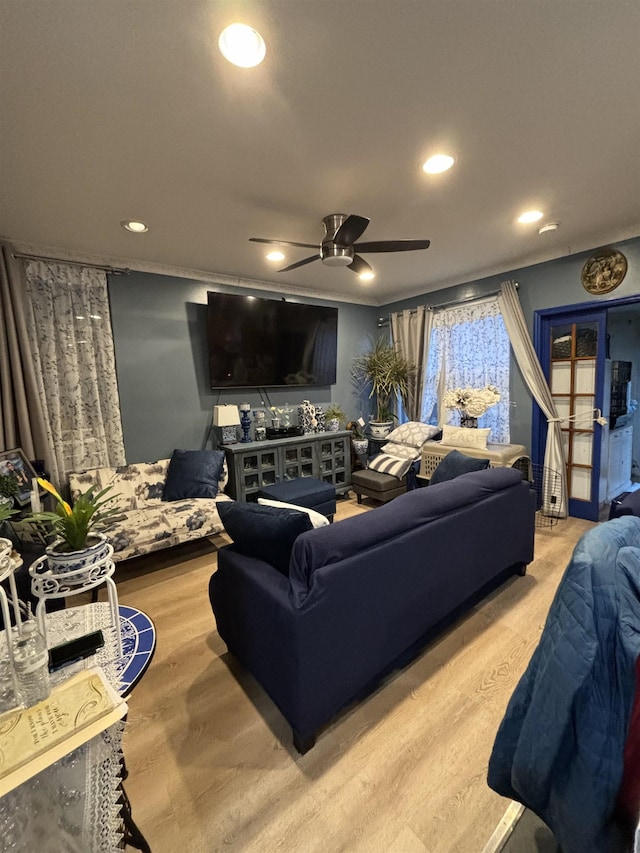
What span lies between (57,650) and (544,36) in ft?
8.20

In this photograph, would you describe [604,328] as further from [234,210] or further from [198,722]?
[198,722]

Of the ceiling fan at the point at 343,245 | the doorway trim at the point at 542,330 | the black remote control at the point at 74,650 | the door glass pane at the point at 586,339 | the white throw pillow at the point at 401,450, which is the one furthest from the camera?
the white throw pillow at the point at 401,450

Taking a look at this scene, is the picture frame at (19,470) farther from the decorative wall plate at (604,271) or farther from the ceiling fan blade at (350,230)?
the decorative wall plate at (604,271)

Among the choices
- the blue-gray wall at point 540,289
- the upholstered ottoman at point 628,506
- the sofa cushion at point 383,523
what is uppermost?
the blue-gray wall at point 540,289

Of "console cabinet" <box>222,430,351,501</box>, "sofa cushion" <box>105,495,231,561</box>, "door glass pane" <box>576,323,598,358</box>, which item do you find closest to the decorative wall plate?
"door glass pane" <box>576,323,598,358</box>

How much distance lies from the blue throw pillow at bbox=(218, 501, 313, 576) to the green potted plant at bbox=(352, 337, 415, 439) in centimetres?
318

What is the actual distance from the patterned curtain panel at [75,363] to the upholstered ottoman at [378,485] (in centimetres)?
243

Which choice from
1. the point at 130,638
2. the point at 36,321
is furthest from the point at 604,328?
the point at 36,321

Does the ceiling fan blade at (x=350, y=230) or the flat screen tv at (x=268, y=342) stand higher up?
the ceiling fan blade at (x=350, y=230)

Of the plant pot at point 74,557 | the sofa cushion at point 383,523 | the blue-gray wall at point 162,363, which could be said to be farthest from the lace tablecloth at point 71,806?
the blue-gray wall at point 162,363

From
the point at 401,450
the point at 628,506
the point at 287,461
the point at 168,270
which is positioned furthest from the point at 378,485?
the point at 168,270

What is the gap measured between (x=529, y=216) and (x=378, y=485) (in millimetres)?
2624

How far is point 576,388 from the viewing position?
3527mm

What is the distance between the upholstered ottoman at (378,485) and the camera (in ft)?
12.6
